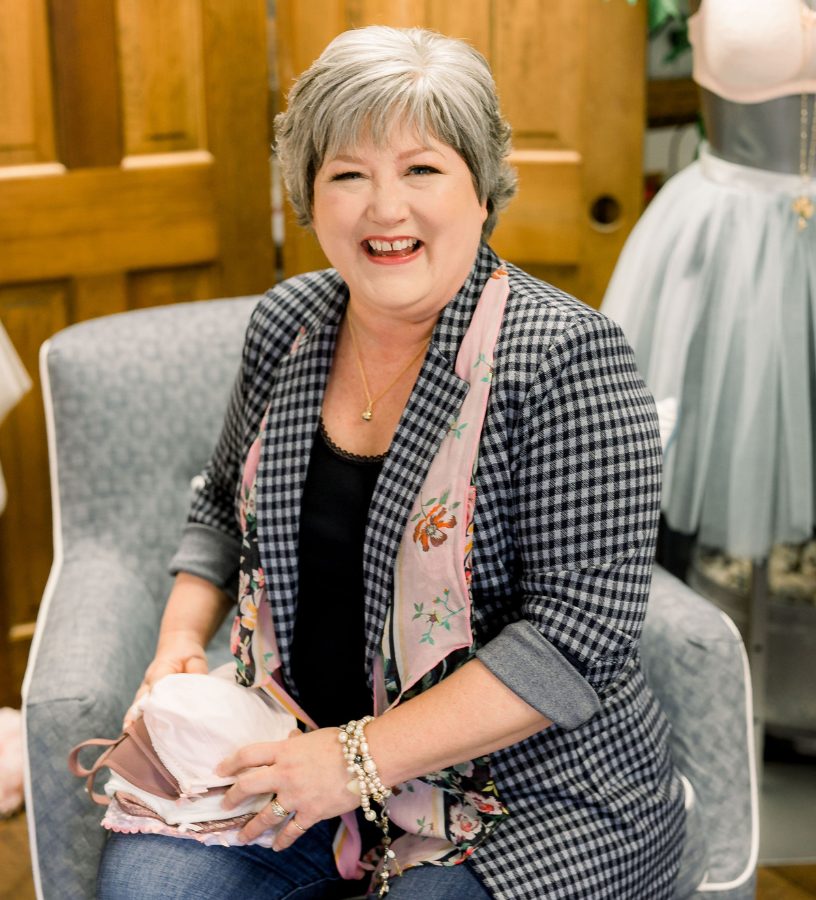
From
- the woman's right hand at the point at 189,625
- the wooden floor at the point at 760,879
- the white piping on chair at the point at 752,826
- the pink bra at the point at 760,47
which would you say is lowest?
the wooden floor at the point at 760,879

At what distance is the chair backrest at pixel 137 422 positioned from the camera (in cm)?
159

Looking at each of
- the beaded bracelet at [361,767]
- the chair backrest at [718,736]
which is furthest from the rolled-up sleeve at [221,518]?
the chair backrest at [718,736]

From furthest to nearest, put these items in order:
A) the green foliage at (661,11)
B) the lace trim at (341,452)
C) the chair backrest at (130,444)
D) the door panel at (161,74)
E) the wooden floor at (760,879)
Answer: the door panel at (161,74) → the green foliage at (661,11) → the wooden floor at (760,879) → the chair backrest at (130,444) → the lace trim at (341,452)

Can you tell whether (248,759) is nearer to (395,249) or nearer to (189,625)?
(189,625)

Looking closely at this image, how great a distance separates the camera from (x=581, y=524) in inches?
40.0

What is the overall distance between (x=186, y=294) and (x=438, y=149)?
4.11ft

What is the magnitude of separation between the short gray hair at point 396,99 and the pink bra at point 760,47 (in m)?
0.63

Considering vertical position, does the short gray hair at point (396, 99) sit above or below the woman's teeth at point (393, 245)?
above

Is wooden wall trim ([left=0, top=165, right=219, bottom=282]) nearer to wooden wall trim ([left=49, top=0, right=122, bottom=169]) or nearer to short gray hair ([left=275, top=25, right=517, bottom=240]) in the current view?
wooden wall trim ([left=49, top=0, right=122, bottom=169])

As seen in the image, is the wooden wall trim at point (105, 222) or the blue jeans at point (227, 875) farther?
the wooden wall trim at point (105, 222)

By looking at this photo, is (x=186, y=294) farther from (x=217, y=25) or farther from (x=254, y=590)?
(x=254, y=590)

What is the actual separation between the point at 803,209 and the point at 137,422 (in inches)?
41.9

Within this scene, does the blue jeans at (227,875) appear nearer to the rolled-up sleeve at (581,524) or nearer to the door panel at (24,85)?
the rolled-up sleeve at (581,524)

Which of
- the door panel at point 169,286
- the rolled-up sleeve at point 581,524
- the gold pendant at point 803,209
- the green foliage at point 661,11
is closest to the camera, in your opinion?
the rolled-up sleeve at point 581,524
